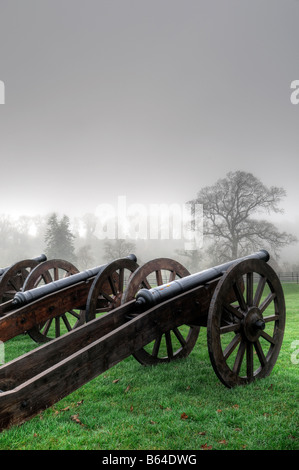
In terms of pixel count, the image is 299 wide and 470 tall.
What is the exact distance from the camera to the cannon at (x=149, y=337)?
10.3ft

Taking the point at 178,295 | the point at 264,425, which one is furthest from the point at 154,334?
the point at 264,425

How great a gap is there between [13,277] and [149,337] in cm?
542

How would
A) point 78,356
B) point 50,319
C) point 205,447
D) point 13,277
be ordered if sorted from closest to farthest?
point 205,447
point 78,356
point 50,319
point 13,277

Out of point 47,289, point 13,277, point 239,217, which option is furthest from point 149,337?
point 239,217

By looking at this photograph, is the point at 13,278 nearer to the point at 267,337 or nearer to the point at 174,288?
the point at 174,288

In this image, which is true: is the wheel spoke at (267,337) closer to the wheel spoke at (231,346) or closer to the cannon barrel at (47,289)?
the wheel spoke at (231,346)

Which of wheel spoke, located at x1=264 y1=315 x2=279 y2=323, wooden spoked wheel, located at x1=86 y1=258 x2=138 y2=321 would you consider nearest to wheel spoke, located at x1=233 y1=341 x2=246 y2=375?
wheel spoke, located at x1=264 y1=315 x2=279 y2=323

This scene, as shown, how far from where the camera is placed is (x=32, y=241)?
51719 mm

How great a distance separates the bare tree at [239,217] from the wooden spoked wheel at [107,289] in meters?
18.5

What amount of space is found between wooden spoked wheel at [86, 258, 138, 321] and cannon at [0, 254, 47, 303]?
9.02 ft

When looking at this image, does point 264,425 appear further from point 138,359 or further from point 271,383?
point 138,359

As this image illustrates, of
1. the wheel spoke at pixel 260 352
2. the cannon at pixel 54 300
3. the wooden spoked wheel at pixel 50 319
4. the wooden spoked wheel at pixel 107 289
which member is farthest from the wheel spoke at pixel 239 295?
the wooden spoked wheel at pixel 50 319

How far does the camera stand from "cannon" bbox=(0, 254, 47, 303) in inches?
319

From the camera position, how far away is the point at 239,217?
25.2 meters
